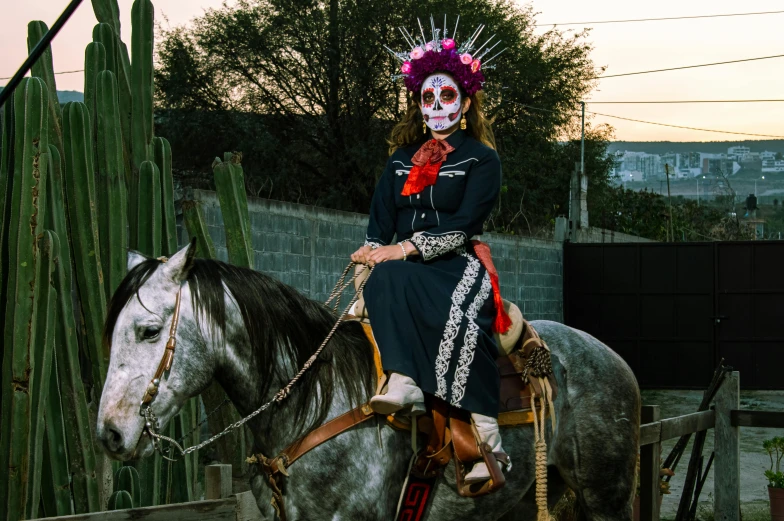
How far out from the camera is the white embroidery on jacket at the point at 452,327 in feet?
11.6

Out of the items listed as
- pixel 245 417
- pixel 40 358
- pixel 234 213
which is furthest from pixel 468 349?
pixel 234 213

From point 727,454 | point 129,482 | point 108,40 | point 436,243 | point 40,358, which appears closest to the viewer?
point 436,243

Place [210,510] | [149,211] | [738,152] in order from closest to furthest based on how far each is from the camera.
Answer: [210,510] < [149,211] < [738,152]

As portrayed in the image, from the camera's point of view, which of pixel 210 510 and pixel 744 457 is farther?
pixel 744 457

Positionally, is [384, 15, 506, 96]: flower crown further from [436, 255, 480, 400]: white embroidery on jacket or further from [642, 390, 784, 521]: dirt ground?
[642, 390, 784, 521]: dirt ground

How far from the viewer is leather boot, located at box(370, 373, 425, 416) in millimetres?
3311

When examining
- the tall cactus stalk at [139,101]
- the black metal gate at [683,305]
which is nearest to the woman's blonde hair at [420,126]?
the tall cactus stalk at [139,101]

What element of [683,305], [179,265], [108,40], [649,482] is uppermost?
[108,40]

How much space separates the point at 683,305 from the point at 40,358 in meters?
12.6

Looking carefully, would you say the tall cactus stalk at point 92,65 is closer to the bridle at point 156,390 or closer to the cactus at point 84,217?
the cactus at point 84,217

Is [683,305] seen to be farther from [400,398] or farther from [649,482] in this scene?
[400,398]

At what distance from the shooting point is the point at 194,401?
5410 millimetres

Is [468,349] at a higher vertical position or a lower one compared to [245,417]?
higher

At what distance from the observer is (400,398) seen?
335 cm
